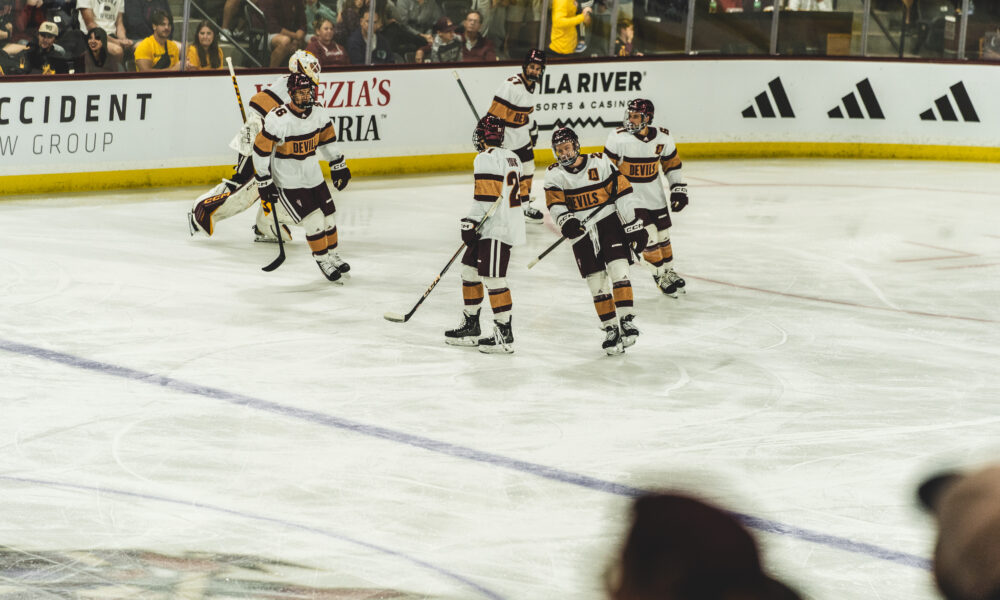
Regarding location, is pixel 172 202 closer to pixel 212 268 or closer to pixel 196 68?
pixel 196 68

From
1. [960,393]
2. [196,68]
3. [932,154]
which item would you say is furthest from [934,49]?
[960,393]

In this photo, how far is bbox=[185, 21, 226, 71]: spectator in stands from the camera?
38.5ft

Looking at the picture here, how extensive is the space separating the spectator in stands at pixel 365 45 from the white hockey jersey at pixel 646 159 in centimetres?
483

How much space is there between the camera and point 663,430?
597 cm

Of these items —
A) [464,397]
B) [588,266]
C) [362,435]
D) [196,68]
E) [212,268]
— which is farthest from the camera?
[196,68]

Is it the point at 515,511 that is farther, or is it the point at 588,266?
the point at 588,266

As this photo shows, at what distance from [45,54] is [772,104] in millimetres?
8010

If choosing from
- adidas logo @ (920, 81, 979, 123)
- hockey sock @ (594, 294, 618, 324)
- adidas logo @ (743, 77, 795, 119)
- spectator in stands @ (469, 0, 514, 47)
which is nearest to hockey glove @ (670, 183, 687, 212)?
hockey sock @ (594, 294, 618, 324)

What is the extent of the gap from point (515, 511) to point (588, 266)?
257cm

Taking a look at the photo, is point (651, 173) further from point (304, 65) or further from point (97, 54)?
point (97, 54)

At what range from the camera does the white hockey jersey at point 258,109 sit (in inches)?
372

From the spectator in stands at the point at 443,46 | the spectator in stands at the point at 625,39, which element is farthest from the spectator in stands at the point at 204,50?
the spectator in stands at the point at 625,39

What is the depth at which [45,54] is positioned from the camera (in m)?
10.9

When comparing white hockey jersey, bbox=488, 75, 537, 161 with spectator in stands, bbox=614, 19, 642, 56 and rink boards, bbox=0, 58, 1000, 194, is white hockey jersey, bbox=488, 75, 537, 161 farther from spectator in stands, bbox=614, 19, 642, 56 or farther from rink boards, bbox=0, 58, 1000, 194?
spectator in stands, bbox=614, 19, 642, 56
